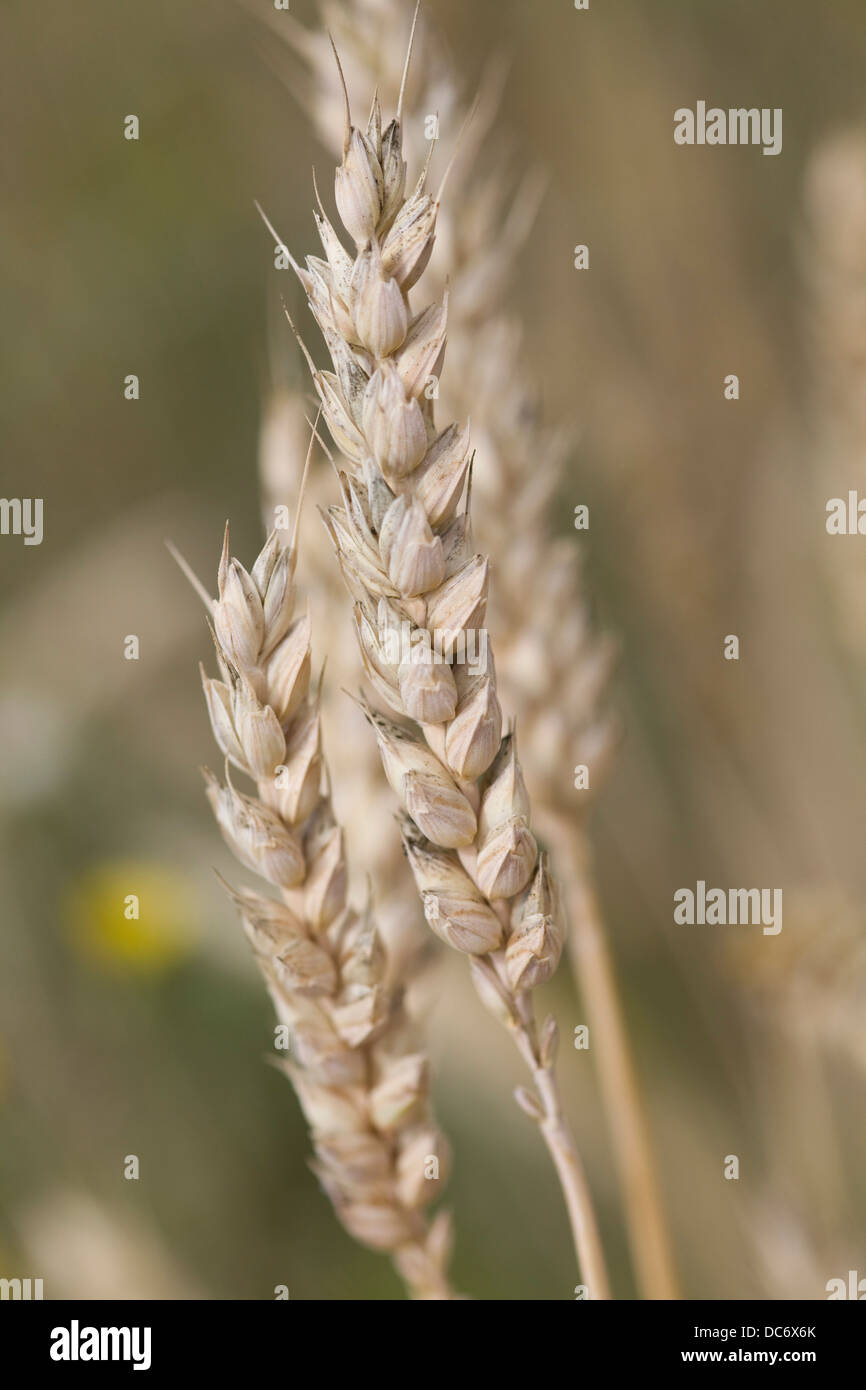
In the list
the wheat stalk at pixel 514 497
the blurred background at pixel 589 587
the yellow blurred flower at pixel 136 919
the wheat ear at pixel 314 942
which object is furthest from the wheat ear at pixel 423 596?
the yellow blurred flower at pixel 136 919

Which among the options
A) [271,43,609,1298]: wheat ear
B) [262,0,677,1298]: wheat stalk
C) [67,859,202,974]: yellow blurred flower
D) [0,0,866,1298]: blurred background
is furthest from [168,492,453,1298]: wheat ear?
[67,859,202,974]: yellow blurred flower

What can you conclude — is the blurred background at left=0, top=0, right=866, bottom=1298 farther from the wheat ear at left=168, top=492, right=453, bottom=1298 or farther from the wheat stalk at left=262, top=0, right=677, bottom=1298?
the wheat ear at left=168, top=492, right=453, bottom=1298

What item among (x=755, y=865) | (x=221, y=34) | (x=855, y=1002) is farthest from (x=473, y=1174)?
(x=221, y=34)

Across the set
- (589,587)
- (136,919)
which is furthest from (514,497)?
(136,919)

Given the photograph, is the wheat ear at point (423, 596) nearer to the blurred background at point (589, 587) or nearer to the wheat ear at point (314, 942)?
the wheat ear at point (314, 942)

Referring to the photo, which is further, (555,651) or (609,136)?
(609,136)

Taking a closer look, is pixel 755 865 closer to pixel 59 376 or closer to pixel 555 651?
pixel 555 651

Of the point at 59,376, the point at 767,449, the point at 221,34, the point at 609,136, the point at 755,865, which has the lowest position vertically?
the point at 755,865

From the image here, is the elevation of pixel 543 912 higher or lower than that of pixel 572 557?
lower

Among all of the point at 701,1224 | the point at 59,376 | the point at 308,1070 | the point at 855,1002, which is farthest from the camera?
the point at 59,376
